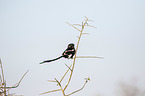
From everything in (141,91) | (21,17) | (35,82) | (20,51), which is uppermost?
(21,17)

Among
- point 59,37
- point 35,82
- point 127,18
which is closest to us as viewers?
point 35,82

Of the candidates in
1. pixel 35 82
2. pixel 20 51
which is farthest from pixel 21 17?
pixel 35 82

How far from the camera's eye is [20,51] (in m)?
0.67

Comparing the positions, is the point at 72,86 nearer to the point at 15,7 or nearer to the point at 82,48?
the point at 82,48

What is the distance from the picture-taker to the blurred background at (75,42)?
64 centimetres

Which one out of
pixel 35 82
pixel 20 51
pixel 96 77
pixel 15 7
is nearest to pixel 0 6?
pixel 15 7

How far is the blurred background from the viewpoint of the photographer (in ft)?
2.10

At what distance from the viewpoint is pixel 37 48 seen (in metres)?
0.68

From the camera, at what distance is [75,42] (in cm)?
68

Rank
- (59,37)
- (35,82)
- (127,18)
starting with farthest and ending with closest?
(127,18) < (59,37) < (35,82)

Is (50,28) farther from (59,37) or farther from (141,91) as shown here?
(141,91)

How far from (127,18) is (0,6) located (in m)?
0.62

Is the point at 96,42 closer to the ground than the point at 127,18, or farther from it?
closer to the ground

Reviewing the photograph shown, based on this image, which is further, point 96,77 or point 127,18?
point 127,18
